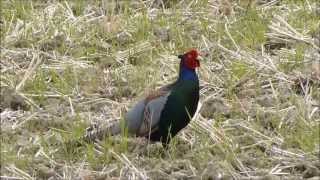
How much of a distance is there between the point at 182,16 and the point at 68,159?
2117 mm

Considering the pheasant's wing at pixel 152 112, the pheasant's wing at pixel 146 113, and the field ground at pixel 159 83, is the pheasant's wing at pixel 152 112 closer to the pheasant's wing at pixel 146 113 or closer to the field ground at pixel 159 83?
the pheasant's wing at pixel 146 113

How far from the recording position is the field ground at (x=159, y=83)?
457cm

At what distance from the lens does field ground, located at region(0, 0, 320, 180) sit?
15.0ft

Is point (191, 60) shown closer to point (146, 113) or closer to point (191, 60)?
point (191, 60)

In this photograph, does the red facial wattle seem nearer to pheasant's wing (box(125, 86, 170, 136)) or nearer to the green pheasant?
the green pheasant

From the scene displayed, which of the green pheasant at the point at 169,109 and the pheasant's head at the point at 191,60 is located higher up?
the pheasant's head at the point at 191,60

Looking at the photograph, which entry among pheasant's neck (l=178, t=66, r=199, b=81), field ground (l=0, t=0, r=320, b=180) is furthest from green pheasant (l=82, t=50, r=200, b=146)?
field ground (l=0, t=0, r=320, b=180)

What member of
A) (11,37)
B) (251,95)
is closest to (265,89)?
(251,95)

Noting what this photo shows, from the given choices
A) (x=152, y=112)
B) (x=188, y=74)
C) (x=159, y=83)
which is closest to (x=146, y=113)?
(x=152, y=112)

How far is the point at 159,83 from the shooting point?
17.9ft

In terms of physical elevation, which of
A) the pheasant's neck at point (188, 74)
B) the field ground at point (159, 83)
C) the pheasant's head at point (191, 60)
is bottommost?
the field ground at point (159, 83)

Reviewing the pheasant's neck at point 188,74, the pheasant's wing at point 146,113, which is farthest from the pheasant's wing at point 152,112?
the pheasant's neck at point 188,74

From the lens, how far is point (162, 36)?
20.1ft

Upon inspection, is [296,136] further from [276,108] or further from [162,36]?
[162,36]
